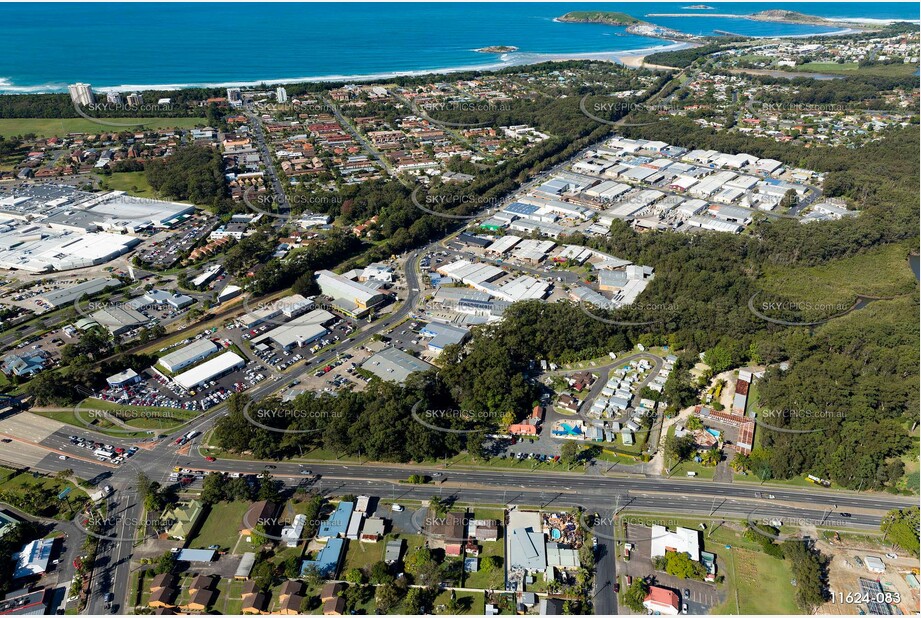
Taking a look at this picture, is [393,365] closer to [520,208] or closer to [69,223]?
[520,208]

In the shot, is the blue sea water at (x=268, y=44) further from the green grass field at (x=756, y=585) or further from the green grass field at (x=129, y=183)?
the green grass field at (x=756, y=585)

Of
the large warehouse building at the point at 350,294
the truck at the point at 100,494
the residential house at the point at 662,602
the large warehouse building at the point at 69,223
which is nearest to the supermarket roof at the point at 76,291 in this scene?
the large warehouse building at the point at 69,223

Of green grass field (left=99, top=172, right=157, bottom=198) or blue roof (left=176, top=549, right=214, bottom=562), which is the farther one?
green grass field (left=99, top=172, right=157, bottom=198)

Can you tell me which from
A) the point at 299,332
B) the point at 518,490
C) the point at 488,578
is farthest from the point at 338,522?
the point at 299,332

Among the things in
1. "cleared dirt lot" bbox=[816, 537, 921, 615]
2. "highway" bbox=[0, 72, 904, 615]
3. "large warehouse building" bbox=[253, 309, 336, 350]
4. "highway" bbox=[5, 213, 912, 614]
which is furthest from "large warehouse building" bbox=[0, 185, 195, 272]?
"cleared dirt lot" bbox=[816, 537, 921, 615]

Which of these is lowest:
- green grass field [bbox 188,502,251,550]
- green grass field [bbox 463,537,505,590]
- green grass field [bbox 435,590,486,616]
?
green grass field [bbox 435,590,486,616]

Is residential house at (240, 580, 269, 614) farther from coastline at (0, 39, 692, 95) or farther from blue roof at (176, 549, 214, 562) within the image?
coastline at (0, 39, 692, 95)
